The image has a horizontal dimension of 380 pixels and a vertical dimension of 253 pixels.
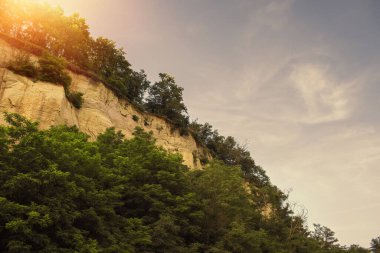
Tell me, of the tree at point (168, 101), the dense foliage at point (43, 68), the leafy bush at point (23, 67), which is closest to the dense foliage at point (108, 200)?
the dense foliage at point (43, 68)

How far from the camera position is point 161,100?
5522 cm

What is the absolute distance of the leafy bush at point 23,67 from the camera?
3216 cm

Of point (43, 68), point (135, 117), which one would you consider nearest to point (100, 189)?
point (43, 68)

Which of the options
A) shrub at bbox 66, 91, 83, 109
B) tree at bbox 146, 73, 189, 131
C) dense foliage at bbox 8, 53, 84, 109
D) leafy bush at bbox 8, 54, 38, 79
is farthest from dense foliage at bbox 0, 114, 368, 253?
tree at bbox 146, 73, 189, 131

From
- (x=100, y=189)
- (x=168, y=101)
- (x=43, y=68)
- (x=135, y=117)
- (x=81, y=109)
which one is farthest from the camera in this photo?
(x=168, y=101)

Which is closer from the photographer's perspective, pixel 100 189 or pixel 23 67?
pixel 100 189

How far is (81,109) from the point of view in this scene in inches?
1457

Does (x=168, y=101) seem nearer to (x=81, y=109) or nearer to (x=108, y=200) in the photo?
(x=81, y=109)

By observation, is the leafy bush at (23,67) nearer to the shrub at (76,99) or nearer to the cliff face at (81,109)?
the cliff face at (81,109)

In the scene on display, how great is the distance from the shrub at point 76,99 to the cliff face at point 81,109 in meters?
0.54

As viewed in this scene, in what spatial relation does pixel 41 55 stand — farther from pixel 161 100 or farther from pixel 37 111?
pixel 161 100

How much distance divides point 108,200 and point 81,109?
18.6m

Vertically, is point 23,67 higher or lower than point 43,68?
lower

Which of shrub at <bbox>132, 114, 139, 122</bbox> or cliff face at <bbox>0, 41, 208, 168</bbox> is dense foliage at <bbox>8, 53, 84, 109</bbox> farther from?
shrub at <bbox>132, 114, 139, 122</bbox>
